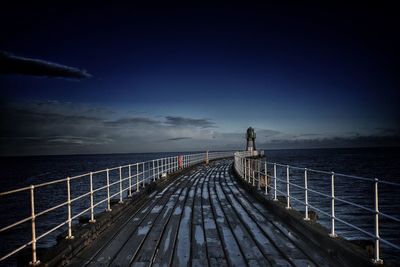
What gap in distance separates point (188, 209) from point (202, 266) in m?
4.14

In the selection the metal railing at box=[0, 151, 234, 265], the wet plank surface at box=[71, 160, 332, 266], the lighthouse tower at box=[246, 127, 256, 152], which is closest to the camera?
the metal railing at box=[0, 151, 234, 265]

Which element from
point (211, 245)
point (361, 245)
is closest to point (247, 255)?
point (211, 245)

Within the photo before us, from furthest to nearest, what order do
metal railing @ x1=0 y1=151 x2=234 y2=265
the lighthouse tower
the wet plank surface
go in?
the lighthouse tower < the wet plank surface < metal railing @ x1=0 y1=151 x2=234 y2=265

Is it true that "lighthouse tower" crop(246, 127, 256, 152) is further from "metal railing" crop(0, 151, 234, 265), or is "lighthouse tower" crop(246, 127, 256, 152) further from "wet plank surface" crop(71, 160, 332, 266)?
"wet plank surface" crop(71, 160, 332, 266)

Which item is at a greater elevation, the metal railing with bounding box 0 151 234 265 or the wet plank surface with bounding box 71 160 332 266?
the metal railing with bounding box 0 151 234 265

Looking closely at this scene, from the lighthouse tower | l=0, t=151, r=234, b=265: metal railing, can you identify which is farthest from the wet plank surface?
the lighthouse tower

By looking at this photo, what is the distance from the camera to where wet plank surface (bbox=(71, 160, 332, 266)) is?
450cm

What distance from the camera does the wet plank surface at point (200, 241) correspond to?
14.8ft

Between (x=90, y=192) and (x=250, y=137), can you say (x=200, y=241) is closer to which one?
(x=90, y=192)

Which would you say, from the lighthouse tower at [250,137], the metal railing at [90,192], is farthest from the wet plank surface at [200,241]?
the lighthouse tower at [250,137]

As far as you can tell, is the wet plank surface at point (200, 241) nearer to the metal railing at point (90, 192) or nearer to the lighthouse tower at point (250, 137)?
the metal railing at point (90, 192)

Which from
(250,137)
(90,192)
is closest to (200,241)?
(90,192)

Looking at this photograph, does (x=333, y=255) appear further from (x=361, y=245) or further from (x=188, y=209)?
(x=188, y=209)

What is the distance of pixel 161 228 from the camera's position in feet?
20.9
